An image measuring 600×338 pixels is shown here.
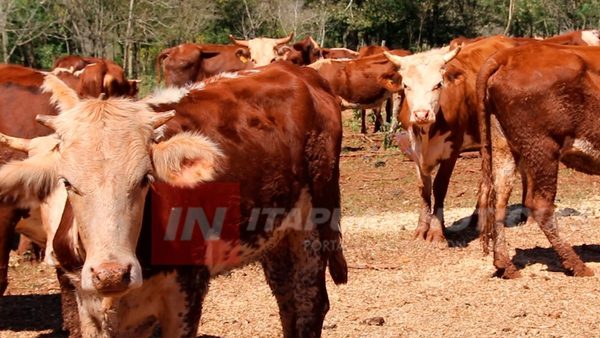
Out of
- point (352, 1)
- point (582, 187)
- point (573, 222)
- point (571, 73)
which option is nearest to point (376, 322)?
point (571, 73)

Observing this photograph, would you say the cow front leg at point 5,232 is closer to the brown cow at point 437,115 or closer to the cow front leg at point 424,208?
the brown cow at point 437,115

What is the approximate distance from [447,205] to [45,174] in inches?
307

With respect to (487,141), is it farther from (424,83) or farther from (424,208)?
(424,208)

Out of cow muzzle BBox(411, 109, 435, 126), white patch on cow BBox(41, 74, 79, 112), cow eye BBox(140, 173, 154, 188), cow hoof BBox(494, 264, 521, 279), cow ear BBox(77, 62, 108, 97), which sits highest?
white patch on cow BBox(41, 74, 79, 112)

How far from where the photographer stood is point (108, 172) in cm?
353

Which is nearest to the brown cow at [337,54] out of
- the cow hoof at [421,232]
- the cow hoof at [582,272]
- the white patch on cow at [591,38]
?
the white patch on cow at [591,38]

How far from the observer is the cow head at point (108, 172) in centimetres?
341

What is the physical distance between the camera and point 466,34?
3953 cm

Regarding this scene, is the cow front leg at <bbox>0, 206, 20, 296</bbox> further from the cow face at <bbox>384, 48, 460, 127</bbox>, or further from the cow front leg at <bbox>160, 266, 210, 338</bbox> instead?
the cow face at <bbox>384, 48, 460, 127</bbox>

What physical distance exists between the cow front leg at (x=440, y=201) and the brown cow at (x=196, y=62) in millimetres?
8112

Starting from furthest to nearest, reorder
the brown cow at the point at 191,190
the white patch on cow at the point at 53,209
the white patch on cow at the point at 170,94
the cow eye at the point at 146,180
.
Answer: the white patch on cow at the point at 170,94 < the white patch on cow at the point at 53,209 < the cow eye at the point at 146,180 < the brown cow at the point at 191,190

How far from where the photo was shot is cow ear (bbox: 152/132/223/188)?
12.3ft

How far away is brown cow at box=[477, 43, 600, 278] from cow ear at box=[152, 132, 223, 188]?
4.25m

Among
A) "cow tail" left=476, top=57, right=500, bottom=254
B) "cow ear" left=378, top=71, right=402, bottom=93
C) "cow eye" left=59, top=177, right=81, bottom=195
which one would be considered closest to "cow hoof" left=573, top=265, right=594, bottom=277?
"cow tail" left=476, top=57, right=500, bottom=254
